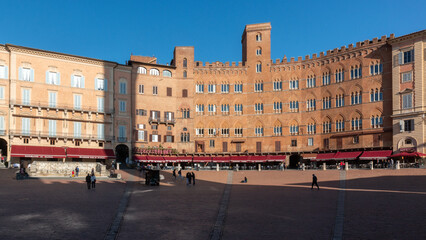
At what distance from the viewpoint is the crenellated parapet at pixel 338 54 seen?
60750mm

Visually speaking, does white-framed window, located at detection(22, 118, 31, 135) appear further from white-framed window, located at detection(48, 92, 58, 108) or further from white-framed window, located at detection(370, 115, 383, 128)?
white-framed window, located at detection(370, 115, 383, 128)

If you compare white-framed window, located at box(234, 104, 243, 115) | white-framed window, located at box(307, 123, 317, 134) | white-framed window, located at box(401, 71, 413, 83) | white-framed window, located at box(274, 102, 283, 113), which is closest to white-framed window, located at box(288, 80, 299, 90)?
white-framed window, located at box(274, 102, 283, 113)

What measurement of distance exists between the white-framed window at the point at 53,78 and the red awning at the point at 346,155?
40846 mm

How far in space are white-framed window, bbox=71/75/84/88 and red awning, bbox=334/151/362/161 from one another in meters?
38.2

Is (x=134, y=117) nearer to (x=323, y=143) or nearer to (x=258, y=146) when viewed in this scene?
(x=258, y=146)

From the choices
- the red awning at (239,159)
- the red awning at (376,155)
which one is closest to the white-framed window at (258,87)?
the red awning at (239,159)

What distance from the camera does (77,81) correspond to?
209 ft

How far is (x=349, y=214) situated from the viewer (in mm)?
20578

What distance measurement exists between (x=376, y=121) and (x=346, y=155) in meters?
6.19

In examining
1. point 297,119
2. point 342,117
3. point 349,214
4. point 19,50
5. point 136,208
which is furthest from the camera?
point 297,119

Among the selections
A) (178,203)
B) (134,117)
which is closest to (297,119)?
(134,117)

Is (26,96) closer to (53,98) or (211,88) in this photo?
(53,98)

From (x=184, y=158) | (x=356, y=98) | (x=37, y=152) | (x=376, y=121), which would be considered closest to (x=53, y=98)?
(x=37, y=152)

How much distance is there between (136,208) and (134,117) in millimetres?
45983
